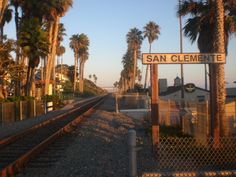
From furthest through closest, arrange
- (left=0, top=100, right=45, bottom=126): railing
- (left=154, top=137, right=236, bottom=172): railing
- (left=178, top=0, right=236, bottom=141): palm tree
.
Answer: (left=0, top=100, right=45, bottom=126): railing → (left=178, top=0, right=236, bottom=141): palm tree → (left=154, top=137, right=236, bottom=172): railing

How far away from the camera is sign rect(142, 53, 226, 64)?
35.4ft

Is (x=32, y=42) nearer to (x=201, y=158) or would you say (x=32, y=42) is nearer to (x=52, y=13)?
(x=52, y=13)

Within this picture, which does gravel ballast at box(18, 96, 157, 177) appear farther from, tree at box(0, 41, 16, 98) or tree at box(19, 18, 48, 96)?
tree at box(19, 18, 48, 96)

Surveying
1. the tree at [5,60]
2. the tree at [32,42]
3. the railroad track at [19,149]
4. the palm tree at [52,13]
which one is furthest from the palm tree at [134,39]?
the railroad track at [19,149]

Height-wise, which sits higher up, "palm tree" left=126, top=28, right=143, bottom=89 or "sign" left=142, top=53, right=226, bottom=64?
"palm tree" left=126, top=28, right=143, bottom=89

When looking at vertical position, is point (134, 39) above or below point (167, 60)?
above

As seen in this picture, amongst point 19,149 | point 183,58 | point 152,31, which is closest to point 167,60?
point 183,58

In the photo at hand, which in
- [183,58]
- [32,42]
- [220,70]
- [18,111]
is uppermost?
[32,42]

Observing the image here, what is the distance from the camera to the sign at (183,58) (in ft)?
35.4

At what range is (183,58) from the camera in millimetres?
10805

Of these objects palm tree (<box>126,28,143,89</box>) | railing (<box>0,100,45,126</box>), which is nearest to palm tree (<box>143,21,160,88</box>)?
palm tree (<box>126,28,143,89</box>)

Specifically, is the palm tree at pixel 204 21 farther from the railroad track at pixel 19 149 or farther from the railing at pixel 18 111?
the railing at pixel 18 111

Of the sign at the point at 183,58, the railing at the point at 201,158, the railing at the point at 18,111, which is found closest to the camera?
the railing at the point at 201,158

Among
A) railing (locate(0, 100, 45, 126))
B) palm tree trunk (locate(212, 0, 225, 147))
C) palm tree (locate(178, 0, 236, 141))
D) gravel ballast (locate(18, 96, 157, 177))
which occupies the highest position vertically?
palm tree (locate(178, 0, 236, 141))
